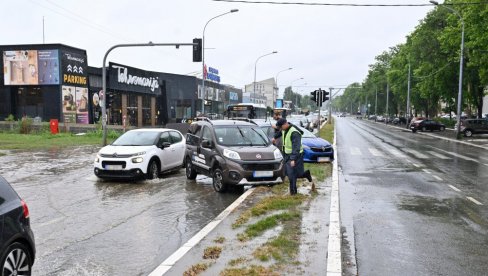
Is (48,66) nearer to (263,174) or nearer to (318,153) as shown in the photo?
(318,153)

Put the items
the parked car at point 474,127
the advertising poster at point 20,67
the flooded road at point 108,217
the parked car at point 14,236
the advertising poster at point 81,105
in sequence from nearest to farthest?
the parked car at point 14,236 → the flooded road at point 108,217 → the advertising poster at point 20,67 → the advertising poster at point 81,105 → the parked car at point 474,127

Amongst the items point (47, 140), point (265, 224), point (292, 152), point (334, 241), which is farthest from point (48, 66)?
point (334, 241)

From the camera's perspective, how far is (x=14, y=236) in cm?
442

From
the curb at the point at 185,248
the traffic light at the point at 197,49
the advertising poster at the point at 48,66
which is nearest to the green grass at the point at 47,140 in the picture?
the traffic light at the point at 197,49

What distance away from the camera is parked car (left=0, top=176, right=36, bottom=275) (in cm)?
428

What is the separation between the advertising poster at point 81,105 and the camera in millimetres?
38188

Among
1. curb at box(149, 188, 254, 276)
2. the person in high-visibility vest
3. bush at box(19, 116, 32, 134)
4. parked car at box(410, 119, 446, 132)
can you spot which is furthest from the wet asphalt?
parked car at box(410, 119, 446, 132)

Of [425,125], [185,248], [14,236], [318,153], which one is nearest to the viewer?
[14,236]

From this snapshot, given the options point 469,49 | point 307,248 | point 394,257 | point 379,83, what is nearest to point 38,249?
point 307,248

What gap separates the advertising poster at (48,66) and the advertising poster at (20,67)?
48 cm

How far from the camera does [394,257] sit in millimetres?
5875

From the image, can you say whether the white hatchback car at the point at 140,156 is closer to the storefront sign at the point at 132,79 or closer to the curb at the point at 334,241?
the curb at the point at 334,241

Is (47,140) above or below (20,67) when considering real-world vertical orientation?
below

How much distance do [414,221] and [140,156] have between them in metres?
7.28
